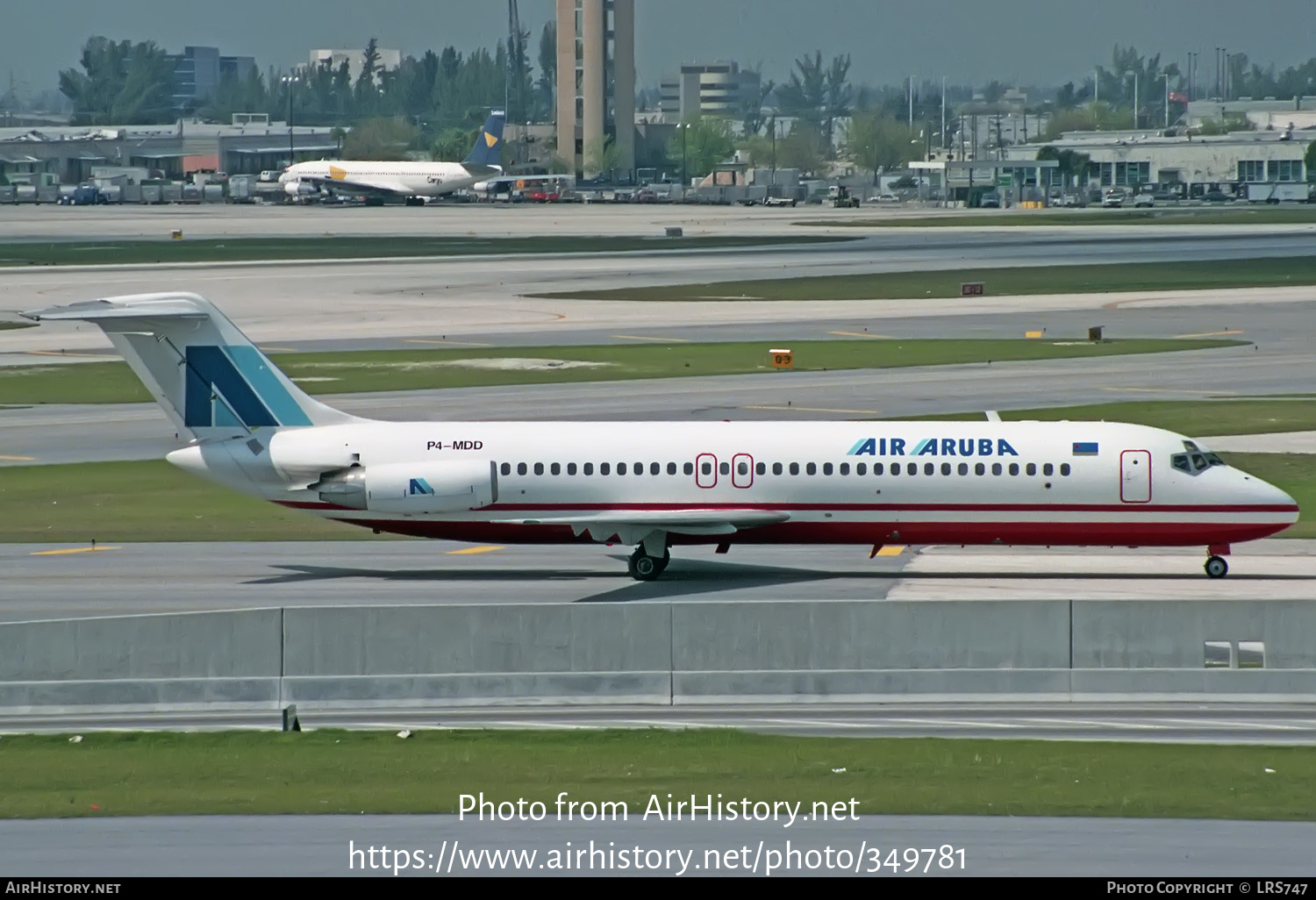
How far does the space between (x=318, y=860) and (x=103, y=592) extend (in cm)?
1943

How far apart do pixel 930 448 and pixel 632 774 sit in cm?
1631

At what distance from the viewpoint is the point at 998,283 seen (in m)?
115

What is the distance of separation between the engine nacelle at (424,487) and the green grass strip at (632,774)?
12.3 metres

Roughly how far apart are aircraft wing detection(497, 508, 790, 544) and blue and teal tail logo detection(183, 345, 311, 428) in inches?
217

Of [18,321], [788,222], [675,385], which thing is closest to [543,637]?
[675,385]

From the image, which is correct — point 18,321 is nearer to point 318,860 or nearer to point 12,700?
point 12,700

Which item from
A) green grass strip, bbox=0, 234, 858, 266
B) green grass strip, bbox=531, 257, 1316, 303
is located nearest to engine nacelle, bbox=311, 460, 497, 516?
green grass strip, bbox=531, 257, 1316, 303

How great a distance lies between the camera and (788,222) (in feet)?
639

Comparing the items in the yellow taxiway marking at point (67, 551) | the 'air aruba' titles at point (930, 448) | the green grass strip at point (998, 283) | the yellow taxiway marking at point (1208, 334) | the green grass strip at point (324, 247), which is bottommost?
the yellow taxiway marking at point (67, 551)

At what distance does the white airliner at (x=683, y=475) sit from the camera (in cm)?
3841

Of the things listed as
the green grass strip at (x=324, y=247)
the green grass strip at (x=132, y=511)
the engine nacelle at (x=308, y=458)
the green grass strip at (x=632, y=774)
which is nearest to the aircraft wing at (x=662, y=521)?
the engine nacelle at (x=308, y=458)

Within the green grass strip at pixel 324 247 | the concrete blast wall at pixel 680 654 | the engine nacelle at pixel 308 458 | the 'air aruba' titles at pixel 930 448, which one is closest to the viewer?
the concrete blast wall at pixel 680 654

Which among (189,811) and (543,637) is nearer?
(189,811)

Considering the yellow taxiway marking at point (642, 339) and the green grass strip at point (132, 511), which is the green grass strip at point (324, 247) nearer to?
the yellow taxiway marking at point (642, 339)
